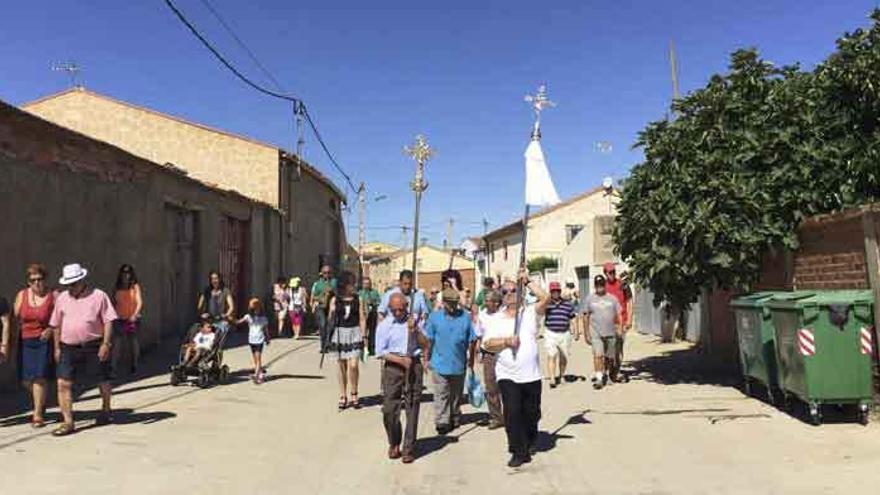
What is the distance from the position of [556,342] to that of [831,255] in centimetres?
417

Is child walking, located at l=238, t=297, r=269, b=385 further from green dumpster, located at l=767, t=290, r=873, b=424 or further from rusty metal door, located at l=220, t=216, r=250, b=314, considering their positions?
rusty metal door, located at l=220, t=216, r=250, b=314

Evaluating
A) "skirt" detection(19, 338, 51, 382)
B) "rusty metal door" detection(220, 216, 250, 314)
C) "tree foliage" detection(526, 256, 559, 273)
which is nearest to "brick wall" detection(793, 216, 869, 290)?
"skirt" detection(19, 338, 51, 382)

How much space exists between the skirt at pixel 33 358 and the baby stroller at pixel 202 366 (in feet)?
11.6

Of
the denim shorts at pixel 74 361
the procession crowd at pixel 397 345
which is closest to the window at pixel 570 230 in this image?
the procession crowd at pixel 397 345

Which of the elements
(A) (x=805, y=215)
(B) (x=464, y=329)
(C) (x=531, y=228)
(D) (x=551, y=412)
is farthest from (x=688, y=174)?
(C) (x=531, y=228)

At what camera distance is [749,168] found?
37.5 ft

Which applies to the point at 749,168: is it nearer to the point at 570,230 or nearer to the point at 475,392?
the point at 475,392

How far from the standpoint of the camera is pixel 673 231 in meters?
11.6

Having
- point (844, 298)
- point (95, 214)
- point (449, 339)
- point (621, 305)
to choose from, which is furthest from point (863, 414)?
point (95, 214)

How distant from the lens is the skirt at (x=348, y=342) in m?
9.86

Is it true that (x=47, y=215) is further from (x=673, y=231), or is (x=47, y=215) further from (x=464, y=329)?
(x=673, y=231)

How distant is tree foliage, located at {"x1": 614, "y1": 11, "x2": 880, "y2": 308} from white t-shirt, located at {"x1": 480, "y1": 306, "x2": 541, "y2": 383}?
4.64m

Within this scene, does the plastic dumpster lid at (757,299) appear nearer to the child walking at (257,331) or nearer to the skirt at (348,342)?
the skirt at (348,342)

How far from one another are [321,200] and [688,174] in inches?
919
